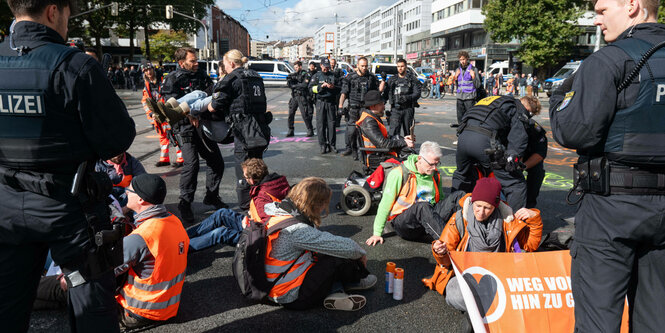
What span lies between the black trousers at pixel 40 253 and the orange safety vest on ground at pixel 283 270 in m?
1.28

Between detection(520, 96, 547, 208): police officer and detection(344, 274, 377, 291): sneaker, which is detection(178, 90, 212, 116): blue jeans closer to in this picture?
detection(344, 274, 377, 291): sneaker

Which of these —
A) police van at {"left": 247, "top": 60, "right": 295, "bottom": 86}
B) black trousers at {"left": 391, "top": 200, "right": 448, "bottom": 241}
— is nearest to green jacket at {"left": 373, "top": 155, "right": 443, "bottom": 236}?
black trousers at {"left": 391, "top": 200, "right": 448, "bottom": 241}

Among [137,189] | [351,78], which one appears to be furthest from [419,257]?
[351,78]

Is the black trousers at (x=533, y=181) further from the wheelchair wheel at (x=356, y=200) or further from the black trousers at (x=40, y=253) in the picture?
the black trousers at (x=40, y=253)

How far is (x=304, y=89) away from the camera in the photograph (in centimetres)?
1180

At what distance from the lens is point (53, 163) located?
6.27ft

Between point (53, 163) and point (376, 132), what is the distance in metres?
4.72

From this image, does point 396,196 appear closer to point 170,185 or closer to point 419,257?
point 419,257

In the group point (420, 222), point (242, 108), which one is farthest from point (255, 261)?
point (242, 108)

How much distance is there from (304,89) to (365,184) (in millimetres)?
6556

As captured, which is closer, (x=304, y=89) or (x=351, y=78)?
(x=351, y=78)

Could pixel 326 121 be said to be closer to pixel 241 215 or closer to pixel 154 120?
pixel 154 120

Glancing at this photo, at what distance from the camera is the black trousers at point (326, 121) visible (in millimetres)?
9852

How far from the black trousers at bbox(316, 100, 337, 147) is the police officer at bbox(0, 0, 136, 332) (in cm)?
779
